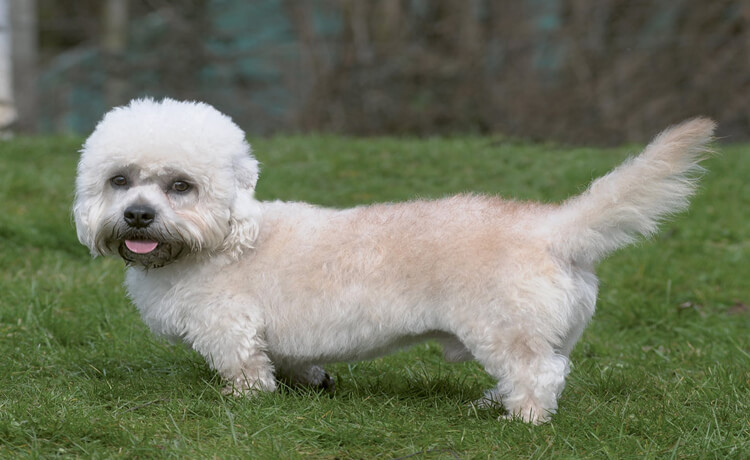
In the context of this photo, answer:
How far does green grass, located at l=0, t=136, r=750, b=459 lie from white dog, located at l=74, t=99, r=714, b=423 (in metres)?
0.24

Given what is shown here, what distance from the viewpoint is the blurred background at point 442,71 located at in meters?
11.2

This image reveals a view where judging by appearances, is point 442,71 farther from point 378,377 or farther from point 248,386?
point 248,386

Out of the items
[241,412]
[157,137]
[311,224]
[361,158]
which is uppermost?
[157,137]

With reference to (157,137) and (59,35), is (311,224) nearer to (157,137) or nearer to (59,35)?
(157,137)

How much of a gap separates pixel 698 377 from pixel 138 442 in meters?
2.65

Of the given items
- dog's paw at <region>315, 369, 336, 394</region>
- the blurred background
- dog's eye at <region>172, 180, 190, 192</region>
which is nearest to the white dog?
dog's eye at <region>172, 180, 190, 192</region>

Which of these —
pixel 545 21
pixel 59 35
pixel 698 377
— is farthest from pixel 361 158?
pixel 59 35

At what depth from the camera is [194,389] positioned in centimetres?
386

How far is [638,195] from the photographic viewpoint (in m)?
3.32

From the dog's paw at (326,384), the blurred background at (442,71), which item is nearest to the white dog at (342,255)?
the dog's paw at (326,384)

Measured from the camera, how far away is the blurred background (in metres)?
11.2

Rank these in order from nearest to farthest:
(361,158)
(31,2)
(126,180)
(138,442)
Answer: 1. (138,442)
2. (126,180)
3. (361,158)
4. (31,2)

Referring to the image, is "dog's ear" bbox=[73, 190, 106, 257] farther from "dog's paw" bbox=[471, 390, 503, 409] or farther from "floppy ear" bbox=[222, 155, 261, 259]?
"dog's paw" bbox=[471, 390, 503, 409]

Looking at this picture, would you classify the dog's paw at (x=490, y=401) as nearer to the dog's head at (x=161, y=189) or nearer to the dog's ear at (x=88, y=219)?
the dog's head at (x=161, y=189)
